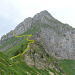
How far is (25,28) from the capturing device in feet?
647

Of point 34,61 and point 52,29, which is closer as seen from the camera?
point 34,61

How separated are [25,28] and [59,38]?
223 ft


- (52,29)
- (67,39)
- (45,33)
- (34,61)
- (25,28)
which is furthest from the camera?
(25,28)

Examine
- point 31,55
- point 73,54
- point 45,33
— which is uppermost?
point 45,33

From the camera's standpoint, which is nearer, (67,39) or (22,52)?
(22,52)

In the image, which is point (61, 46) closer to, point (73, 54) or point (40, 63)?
point (73, 54)

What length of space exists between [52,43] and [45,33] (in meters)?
18.4

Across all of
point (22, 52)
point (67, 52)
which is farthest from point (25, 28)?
point (22, 52)

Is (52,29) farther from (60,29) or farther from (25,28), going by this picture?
(25,28)

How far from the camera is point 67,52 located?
556 feet

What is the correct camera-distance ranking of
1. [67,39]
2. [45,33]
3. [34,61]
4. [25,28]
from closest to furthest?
[34,61] < [45,33] < [67,39] < [25,28]

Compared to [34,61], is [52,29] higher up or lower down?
higher up

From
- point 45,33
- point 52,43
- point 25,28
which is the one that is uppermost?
point 25,28

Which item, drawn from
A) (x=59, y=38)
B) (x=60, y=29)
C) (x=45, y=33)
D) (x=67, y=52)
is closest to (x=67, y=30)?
(x=60, y=29)
